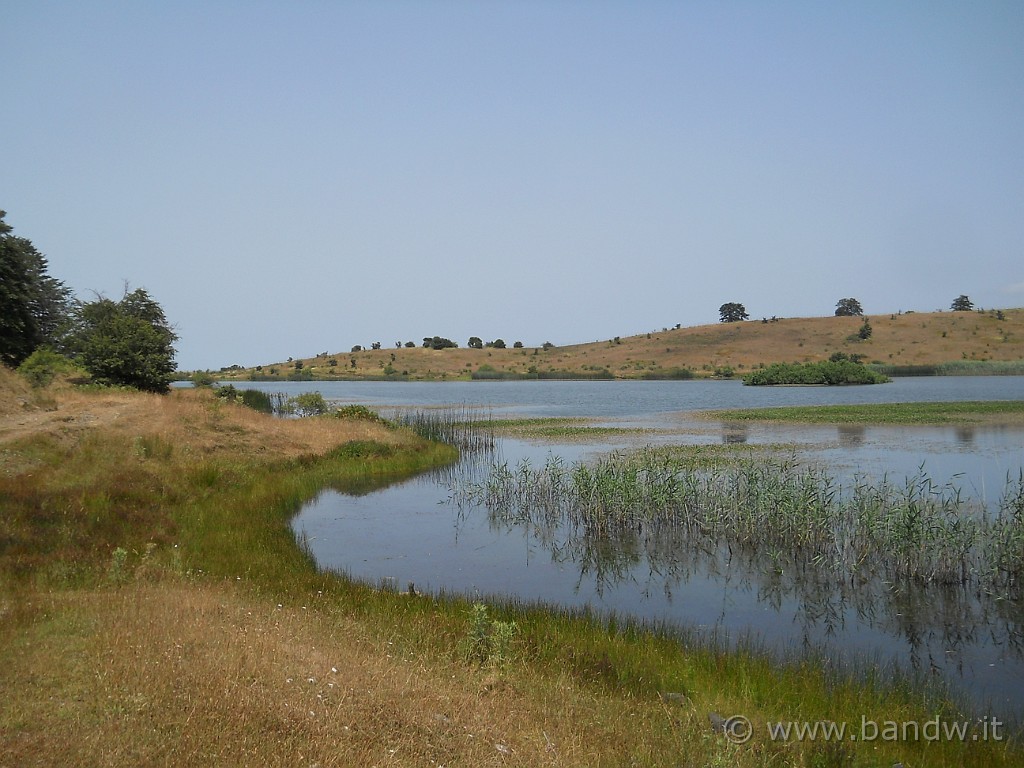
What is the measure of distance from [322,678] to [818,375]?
7363 centimetres

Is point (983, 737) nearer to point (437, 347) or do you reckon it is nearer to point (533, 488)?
point (533, 488)

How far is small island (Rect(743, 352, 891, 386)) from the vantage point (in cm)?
7038

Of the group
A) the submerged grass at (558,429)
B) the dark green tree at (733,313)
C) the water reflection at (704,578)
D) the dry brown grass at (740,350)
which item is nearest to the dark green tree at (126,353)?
the submerged grass at (558,429)

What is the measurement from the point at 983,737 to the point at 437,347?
13470 centimetres

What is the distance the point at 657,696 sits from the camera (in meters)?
7.52

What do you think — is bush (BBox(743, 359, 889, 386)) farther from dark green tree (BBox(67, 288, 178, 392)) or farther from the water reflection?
dark green tree (BBox(67, 288, 178, 392))

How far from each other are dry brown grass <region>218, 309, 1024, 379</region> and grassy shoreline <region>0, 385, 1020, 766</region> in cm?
9331

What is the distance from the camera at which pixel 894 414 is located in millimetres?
37062

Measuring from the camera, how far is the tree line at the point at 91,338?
3353 cm

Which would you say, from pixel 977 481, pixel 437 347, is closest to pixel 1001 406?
pixel 977 481

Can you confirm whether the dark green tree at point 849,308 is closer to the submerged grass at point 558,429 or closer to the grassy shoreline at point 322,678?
the submerged grass at point 558,429

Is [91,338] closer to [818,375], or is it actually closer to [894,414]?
[894,414]

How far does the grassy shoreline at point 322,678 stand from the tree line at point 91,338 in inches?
968

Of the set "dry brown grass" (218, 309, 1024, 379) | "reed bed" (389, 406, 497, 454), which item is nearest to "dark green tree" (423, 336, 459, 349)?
"dry brown grass" (218, 309, 1024, 379)
